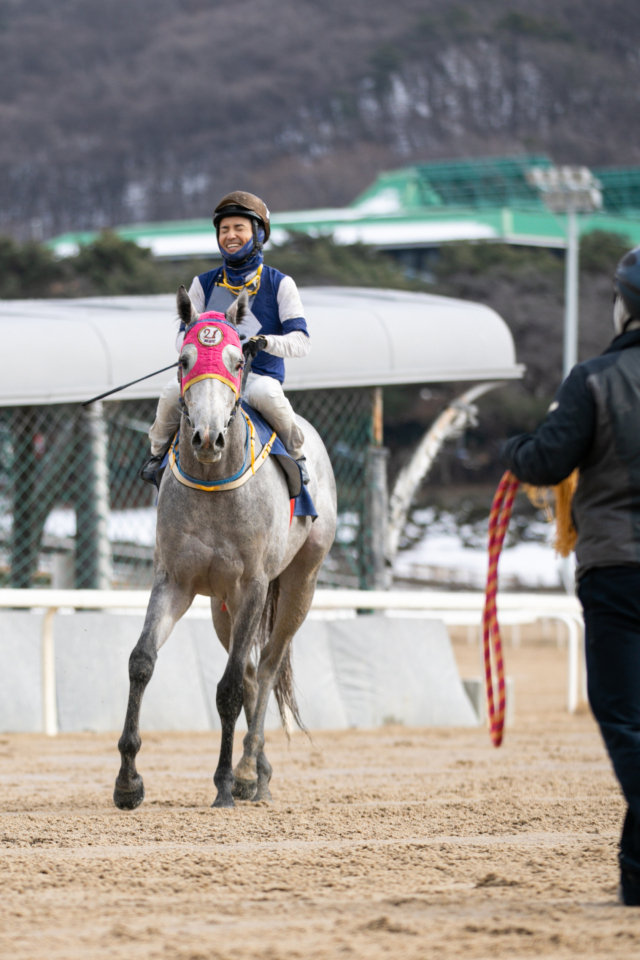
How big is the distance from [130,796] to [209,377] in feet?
5.84

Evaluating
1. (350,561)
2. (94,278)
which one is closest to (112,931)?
(350,561)

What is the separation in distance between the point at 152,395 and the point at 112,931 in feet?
→ 21.2

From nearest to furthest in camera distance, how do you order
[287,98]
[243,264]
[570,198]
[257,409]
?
[257,409]
[243,264]
[570,198]
[287,98]

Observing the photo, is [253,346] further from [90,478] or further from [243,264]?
[90,478]

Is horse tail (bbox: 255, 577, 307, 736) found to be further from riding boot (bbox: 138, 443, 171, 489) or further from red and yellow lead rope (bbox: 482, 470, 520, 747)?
red and yellow lead rope (bbox: 482, 470, 520, 747)

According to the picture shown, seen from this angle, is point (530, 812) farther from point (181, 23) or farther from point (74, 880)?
point (181, 23)

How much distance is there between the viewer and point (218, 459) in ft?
18.3

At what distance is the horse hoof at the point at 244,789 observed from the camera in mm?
6051

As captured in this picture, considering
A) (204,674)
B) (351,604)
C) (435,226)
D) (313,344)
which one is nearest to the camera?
(204,674)

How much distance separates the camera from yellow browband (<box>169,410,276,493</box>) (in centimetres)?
580

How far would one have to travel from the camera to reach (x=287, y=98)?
357 feet

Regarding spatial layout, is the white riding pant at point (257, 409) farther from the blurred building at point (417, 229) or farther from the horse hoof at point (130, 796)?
the blurred building at point (417, 229)

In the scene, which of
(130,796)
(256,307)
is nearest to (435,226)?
(256,307)

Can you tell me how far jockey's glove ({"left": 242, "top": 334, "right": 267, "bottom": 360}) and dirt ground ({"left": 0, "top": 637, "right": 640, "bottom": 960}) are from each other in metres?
2.02
